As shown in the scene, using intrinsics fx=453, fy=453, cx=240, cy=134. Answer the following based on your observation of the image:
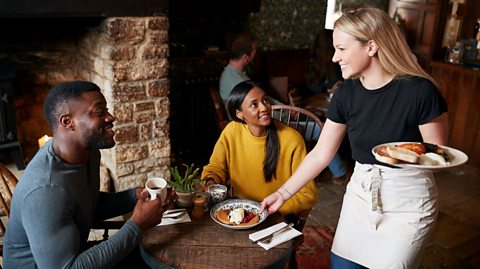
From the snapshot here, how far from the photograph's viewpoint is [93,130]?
1.50 metres

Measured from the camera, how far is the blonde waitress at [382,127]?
1483 mm

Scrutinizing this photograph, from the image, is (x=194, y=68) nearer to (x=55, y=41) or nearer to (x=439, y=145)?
(x=55, y=41)

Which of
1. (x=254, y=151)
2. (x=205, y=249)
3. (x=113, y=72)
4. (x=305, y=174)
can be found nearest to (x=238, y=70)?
(x=113, y=72)

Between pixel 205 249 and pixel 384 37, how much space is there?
92cm

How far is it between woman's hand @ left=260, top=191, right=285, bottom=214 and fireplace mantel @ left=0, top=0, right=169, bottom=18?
151 cm

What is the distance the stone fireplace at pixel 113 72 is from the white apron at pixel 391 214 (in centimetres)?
163

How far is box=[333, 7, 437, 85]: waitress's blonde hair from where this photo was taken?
1466mm

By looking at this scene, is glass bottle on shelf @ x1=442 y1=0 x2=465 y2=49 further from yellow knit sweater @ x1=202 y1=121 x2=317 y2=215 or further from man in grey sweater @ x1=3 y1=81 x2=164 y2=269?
man in grey sweater @ x1=3 y1=81 x2=164 y2=269

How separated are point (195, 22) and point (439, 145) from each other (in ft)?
9.44

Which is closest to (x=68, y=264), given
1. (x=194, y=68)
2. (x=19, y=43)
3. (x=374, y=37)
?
(x=374, y=37)

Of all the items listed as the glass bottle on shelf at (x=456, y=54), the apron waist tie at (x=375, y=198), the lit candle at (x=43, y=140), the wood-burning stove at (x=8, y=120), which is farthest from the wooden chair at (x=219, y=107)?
the glass bottle on shelf at (x=456, y=54)

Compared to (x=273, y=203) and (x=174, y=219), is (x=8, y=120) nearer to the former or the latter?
(x=174, y=219)

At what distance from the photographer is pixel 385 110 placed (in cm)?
154

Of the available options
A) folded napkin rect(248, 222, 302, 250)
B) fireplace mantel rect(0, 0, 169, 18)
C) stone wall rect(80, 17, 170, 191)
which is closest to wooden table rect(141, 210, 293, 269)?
folded napkin rect(248, 222, 302, 250)
